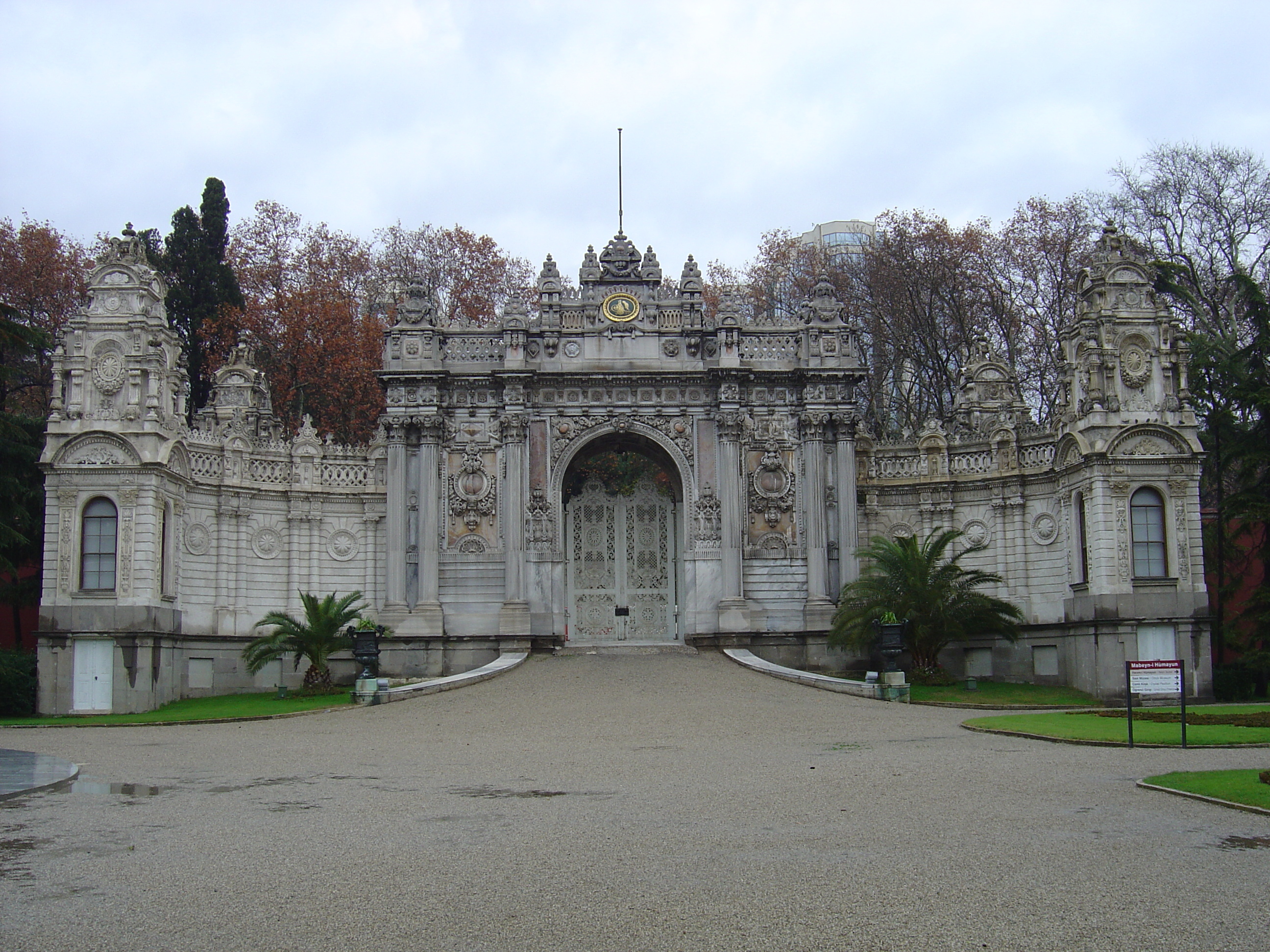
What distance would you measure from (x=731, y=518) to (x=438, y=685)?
9.73 meters

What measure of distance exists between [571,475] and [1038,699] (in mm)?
14228

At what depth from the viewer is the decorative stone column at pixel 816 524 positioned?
33.7 m

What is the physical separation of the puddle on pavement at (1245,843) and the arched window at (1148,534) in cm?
1944

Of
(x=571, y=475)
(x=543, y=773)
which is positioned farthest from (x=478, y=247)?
(x=543, y=773)

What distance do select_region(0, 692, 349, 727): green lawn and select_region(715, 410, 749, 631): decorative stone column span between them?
10.3 meters

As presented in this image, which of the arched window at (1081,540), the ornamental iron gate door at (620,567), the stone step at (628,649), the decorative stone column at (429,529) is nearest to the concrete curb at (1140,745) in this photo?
the arched window at (1081,540)

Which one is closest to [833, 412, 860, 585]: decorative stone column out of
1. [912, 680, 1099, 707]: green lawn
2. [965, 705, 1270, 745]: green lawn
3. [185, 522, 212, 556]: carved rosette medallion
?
[912, 680, 1099, 707]: green lawn

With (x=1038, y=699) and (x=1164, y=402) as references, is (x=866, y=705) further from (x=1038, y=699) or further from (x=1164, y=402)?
(x=1164, y=402)

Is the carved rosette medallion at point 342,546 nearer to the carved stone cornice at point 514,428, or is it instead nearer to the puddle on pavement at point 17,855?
the carved stone cornice at point 514,428

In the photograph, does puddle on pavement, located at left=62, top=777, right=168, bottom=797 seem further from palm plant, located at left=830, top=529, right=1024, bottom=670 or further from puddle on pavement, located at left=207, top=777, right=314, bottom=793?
palm plant, located at left=830, top=529, right=1024, bottom=670

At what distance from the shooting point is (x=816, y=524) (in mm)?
34219

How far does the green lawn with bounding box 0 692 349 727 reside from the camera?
88.6 ft

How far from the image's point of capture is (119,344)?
31.0 metres

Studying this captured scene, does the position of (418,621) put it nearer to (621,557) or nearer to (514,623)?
(514,623)
